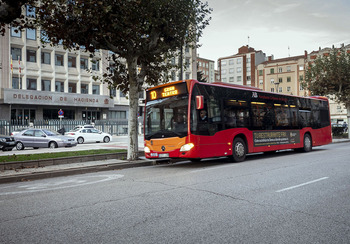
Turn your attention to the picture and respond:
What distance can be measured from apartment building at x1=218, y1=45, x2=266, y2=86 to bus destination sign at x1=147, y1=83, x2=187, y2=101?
80.7m

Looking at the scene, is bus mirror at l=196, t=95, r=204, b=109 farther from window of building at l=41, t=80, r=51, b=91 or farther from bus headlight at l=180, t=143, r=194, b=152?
window of building at l=41, t=80, r=51, b=91

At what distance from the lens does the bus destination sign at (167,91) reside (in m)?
11.4

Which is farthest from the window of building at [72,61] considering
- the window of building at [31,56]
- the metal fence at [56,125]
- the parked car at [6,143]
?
the parked car at [6,143]

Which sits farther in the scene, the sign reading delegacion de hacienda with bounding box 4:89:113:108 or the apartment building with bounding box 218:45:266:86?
the apartment building with bounding box 218:45:266:86

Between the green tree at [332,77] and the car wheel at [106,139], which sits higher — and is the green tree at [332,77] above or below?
above

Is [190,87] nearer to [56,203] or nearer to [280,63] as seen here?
[56,203]

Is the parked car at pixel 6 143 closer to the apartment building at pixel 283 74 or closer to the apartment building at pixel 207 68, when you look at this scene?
the apartment building at pixel 283 74

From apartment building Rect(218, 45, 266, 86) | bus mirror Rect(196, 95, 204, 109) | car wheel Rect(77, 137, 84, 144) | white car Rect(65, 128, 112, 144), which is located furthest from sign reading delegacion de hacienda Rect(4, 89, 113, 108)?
apartment building Rect(218, 45, 266, 86)

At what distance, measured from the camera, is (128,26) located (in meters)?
11.9

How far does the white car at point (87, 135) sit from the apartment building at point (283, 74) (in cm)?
6433

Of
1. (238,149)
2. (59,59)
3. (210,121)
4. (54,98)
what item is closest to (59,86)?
(54,98)

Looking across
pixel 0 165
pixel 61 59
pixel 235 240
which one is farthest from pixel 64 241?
pixel 61 59

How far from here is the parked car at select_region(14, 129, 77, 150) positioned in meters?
21.6

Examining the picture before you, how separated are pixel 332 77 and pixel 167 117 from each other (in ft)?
86.8
